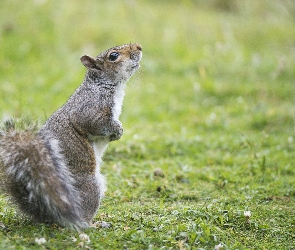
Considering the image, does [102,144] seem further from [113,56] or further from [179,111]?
[179,111]

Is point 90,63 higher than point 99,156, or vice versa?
point 90,63

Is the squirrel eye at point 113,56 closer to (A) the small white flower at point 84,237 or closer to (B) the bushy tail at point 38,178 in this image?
(B) the bushy tail at point 38,178

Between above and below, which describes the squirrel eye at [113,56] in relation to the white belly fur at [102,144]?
above

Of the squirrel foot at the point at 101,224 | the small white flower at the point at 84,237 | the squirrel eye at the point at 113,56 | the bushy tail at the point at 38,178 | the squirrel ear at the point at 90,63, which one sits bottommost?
the small white flower at the point at 84,237

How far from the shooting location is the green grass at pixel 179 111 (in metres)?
4.35

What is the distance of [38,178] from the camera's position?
3828 mm

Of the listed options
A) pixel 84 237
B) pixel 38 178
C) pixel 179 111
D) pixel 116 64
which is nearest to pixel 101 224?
pixel 84 237

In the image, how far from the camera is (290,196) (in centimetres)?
554

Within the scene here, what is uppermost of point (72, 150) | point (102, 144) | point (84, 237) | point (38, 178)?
point (102, 144)

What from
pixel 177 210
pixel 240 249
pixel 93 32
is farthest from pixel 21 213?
pixel 93 32

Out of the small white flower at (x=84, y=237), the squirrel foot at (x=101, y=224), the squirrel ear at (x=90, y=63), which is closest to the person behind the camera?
the small white flower at (x=84, y=237)

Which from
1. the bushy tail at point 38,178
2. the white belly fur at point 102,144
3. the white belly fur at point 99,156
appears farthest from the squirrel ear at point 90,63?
the bushy tail at point 38,178

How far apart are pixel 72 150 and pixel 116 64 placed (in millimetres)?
954

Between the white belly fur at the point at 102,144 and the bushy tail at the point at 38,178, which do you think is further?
the white belly fur at the point at 102,144
